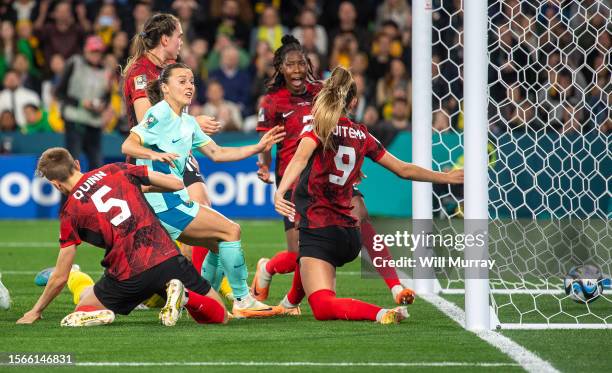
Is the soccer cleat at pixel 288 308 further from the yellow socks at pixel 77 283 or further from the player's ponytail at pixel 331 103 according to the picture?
the yellow socks at pixel 77 283

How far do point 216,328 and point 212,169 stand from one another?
355 inches

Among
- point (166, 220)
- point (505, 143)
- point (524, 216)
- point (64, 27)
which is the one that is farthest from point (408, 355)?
point (64, 27)

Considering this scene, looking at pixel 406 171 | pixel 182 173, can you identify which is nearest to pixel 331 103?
pixel 406 171

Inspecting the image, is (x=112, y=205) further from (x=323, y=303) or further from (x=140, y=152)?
(x=323, y=303)

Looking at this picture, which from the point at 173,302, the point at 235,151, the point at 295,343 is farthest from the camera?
the point at 235,151

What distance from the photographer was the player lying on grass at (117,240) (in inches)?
269

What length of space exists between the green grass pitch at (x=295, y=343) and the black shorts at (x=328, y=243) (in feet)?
1.35

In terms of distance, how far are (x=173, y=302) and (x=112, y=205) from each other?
0.67 m

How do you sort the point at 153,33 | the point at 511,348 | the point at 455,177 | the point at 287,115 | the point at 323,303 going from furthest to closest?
the point at 287,115, the point at 153,33, the point at 323,303, the point at 455,177, the point at 511,348

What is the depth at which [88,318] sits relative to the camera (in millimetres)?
6871

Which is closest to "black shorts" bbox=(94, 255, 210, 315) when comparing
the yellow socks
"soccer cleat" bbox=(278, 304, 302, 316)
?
"soccer cleat" bbox=(278, 304, 302, 316)

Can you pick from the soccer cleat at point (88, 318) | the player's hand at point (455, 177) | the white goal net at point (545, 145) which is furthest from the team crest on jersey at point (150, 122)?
the white goal net at point (545, 145)

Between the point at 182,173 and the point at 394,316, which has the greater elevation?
the point at 182,173

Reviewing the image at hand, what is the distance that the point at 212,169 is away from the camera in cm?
1578
